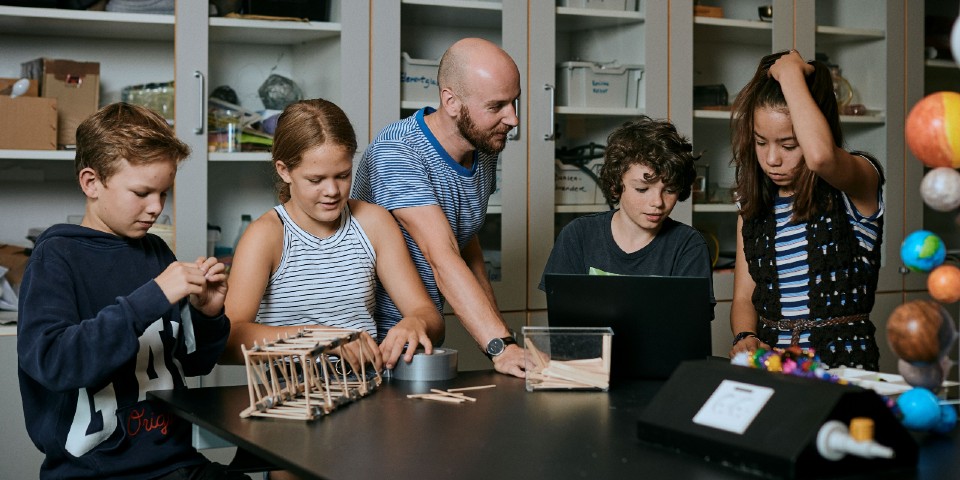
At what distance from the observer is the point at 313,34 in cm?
304

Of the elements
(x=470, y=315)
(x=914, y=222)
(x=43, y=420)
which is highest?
(x=914, y=222)

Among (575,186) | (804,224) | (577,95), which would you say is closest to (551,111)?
(577,95)

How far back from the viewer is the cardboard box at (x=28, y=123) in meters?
2.70

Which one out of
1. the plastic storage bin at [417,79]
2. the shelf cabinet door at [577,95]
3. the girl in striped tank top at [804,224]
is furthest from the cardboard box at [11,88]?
the girl in striped tank top at [804,224]

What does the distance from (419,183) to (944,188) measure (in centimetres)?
124

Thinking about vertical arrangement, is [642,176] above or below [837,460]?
above

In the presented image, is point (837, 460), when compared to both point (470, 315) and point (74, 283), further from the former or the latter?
point (74, 283)

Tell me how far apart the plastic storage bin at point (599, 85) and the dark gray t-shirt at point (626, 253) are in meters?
1.21

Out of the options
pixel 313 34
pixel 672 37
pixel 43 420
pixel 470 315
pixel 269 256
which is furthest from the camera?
pixel 672 37

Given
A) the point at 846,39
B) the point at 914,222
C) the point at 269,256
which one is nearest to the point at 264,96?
the point at 269,256

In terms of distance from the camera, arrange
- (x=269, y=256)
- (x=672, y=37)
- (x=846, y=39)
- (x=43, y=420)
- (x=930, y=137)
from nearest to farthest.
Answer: (x=930, y=137)
(x=43, y=420)
(x=269, y=256)
(x=672, y=37)
(x=846, y=39)

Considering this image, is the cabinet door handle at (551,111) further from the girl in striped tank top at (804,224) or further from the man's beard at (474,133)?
the girl in striped tank top at (804,224)

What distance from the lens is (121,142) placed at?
159 cm

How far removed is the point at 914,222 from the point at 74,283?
333 cm
